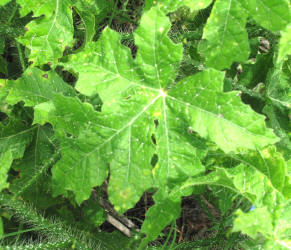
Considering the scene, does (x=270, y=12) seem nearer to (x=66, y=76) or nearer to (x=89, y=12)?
(x=89, y=12)

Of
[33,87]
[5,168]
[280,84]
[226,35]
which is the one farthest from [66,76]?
[280,84]

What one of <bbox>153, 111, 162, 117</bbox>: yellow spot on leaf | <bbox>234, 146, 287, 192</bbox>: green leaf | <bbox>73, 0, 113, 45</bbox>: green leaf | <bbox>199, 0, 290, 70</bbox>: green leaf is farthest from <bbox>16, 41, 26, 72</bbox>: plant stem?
<bbox>234, 146, 287, 192</bbox>: green leaf

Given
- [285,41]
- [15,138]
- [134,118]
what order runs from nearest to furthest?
[285,41], [134,118], [15,138]

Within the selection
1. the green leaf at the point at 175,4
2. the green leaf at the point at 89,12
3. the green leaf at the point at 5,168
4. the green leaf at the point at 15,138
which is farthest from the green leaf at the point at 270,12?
the green leaf at the point at 15,138

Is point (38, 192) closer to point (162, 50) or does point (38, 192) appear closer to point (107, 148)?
point (107, 148)

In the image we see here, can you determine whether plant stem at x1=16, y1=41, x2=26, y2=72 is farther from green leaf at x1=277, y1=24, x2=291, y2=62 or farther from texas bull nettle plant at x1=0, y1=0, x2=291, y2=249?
green leaf at x1=277, y1=24, x2=291, y2=62
